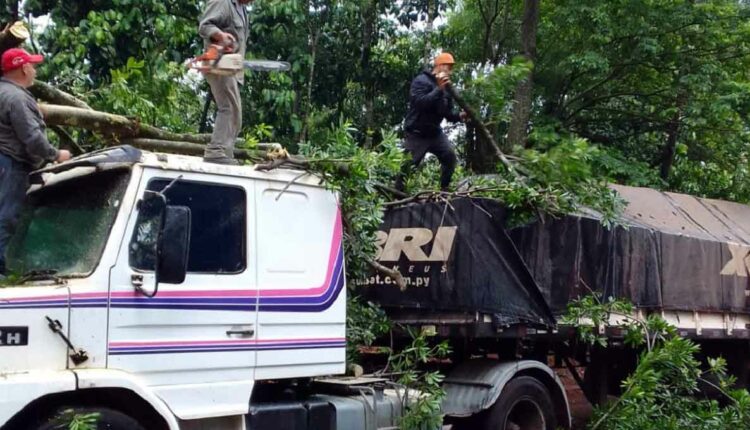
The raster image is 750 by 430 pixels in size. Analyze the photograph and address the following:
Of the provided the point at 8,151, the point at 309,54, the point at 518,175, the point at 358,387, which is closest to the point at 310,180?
the point at 358,387

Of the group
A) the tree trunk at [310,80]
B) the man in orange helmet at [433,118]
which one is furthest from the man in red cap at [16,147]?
the tree trunk at [310,80]

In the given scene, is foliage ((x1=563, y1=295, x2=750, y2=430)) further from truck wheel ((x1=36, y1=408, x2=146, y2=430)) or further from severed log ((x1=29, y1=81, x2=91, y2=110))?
severed log ((x1=29, y1=81, x2=91, y2=110))

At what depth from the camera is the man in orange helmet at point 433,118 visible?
26.7 ft

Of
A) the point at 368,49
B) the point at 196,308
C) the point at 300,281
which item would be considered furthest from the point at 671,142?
the point at 196,308

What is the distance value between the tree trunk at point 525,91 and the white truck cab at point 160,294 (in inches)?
304

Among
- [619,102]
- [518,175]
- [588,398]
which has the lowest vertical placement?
[588,398]

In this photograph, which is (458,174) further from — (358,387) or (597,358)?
(358,387)

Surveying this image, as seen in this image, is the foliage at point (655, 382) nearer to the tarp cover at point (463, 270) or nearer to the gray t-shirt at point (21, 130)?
the tarp cover at point (463, 270)

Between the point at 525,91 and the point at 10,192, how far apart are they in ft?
31.7

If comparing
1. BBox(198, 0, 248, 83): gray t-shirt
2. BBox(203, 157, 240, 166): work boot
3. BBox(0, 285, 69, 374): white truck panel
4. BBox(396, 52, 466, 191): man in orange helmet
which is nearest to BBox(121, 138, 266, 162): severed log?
BBox(198, 0, 248, 83): gray t-shirt

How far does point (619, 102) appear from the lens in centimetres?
1535

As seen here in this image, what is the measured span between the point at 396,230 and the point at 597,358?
2698 mm

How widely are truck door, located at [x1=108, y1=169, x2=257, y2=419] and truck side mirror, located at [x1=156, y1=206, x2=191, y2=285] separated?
16 centimetres

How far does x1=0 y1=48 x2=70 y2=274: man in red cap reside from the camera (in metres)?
4.95
